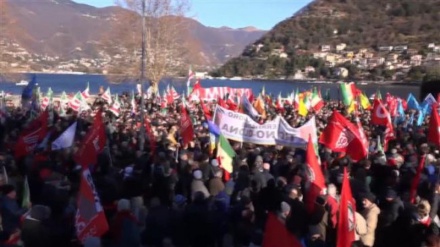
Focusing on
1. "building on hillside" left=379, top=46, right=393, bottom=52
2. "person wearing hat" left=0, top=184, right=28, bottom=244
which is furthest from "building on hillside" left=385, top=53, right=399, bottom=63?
"person wearing hat" left=0, top=184, right=28, bottom=244

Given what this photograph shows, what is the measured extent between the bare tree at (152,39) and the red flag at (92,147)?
3659 cm

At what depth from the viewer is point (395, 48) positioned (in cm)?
16188

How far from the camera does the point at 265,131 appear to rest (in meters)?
14.0

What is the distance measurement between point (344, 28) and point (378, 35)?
10.1 metres

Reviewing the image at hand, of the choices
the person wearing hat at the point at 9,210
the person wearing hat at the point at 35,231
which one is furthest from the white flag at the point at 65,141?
the person wearing hat at the point at 35,231

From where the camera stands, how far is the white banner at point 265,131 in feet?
45.4

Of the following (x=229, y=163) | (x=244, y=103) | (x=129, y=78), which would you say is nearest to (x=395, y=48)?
(x=129, y=78)

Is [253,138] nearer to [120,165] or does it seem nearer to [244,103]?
[120,165]

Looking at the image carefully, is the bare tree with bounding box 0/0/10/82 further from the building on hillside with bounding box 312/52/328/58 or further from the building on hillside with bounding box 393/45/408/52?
the building on hillside with bounding box 312/52/328/58

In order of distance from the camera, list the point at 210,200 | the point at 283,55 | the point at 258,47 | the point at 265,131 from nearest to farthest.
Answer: the point at 210,200, the point at 265,131, the point at 283,55, the point at 258,47

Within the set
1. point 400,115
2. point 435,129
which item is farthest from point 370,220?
point 400,115

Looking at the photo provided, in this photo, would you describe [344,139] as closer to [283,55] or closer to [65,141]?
[65,141]

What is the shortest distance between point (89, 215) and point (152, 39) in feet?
149

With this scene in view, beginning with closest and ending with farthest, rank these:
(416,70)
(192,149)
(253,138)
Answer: (253,138) < (192,149) < (416,70)
